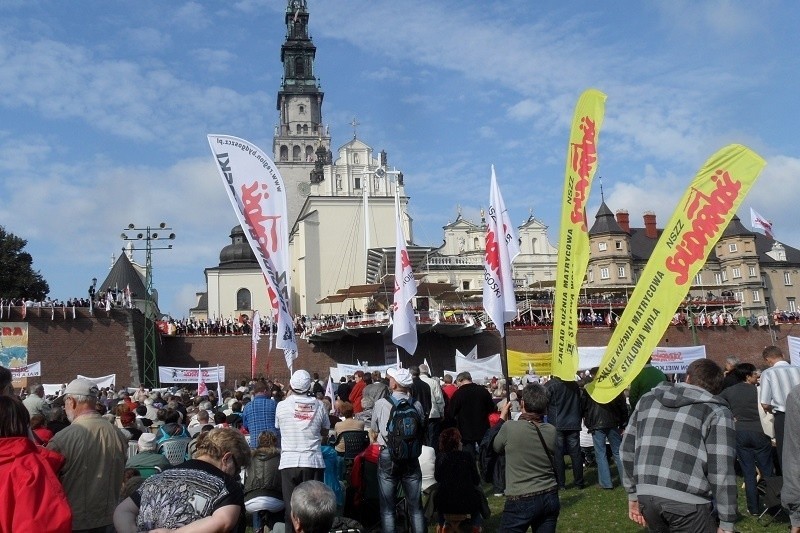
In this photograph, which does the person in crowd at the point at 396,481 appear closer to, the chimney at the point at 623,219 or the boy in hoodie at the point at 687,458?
the boy in hoodie at the point at 687,458

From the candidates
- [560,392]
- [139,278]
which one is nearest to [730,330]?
[139,278]

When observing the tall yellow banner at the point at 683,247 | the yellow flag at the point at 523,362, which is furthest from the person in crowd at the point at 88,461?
the yellow flag at the point at 523,362

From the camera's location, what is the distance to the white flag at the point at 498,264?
43.9 feet

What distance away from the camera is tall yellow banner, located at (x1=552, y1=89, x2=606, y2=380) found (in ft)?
26.1

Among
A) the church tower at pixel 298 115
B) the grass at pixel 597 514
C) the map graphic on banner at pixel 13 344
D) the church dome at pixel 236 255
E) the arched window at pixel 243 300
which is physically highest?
Result: the church tower at pixel 298 115

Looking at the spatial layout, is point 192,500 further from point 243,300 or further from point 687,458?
point 243,300

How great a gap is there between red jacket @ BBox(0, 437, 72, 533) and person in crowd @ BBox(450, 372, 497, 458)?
26.9 feet

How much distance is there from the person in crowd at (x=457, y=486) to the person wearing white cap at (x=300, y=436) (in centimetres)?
128

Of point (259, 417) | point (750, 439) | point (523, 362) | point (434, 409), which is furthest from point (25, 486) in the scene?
point (523, 362)

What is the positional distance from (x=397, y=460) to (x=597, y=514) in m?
3.36

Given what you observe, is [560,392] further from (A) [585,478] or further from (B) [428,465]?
(B) [428,465]

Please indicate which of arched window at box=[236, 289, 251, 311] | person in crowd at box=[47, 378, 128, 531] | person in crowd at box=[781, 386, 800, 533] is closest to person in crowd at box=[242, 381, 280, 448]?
person in crowd at box=[47, 378, 128, 531]

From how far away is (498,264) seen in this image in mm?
13891

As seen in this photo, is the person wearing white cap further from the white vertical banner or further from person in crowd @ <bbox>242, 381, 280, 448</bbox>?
the white vertical banner
